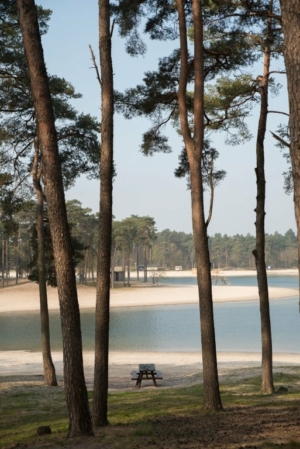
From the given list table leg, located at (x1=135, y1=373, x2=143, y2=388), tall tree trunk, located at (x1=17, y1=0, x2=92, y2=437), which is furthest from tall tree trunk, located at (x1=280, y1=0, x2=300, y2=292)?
table leg, located at (x1=135, y1=373, x2=143, y2=388)

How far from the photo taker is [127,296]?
59.5 metres

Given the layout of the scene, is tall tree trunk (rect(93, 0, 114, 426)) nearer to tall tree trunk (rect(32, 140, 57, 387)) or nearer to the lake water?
tall tree trunk (rect(32, 140, 57, 387))

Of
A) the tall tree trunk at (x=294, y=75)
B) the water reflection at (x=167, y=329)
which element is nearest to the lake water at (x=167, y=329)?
the water reflection at (x=167, y=329)

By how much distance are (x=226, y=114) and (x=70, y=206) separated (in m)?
50.3

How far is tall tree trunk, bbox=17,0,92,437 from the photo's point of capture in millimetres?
6051

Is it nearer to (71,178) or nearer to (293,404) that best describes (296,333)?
(71,178)

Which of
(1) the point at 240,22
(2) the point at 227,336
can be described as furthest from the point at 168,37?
(2) the point at 227,336

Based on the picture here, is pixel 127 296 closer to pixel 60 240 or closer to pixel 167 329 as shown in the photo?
pixel 167 329

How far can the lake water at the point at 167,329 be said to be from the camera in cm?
2762

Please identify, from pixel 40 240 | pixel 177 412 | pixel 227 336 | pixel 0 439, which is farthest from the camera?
pixel 227 336

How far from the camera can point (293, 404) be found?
Result: 26.2 ft

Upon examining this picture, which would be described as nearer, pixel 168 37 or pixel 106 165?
pixel 106 165

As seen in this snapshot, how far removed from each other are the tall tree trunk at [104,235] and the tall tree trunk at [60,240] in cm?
82

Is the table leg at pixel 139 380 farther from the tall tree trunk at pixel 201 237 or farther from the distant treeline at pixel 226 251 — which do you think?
the distant treeline at pixel 226 251
